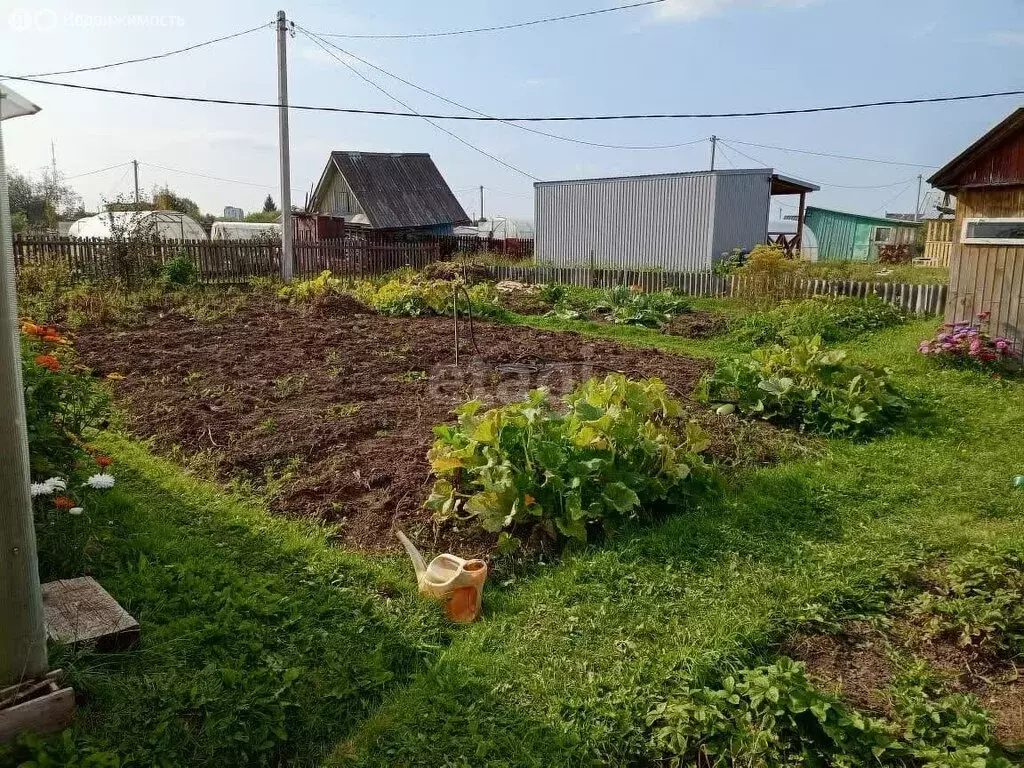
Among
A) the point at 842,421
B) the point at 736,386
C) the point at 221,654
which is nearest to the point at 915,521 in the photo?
the point at 842,421

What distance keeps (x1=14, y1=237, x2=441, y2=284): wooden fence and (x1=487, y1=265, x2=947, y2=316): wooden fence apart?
3.39 metres

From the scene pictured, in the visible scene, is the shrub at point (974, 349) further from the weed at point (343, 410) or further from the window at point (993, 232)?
the weed at point (343, 410)

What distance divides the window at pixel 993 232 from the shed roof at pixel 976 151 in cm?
58

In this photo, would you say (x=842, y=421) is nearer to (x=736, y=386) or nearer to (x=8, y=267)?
(x=736, y=386)

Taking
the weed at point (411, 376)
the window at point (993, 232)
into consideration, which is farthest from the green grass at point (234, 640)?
the window at point (993, 232)

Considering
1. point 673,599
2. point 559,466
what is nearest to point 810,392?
point 559,466

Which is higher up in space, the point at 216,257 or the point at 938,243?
the point at 938,243

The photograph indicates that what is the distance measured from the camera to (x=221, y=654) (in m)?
2.82

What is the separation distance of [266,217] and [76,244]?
1640 inches

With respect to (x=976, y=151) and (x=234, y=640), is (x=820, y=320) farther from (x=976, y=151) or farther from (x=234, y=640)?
(x=234, y=640)

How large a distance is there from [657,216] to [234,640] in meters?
19.2

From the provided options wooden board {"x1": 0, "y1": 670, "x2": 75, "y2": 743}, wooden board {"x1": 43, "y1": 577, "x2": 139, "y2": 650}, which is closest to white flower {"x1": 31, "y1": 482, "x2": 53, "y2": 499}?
wooden board {"x1": 43, "y1": 577, "x2": 139, "y2": 650}

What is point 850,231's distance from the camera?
34031 millimetres

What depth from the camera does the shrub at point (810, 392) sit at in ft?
20.0
